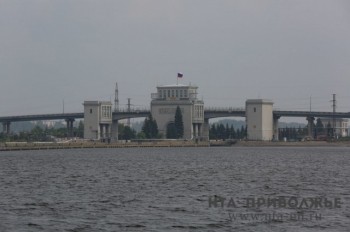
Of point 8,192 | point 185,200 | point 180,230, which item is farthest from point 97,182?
point 180,230

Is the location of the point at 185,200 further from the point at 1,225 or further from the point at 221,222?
the point at 1,225

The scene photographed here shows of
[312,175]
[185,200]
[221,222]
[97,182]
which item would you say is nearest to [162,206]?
[185,200]

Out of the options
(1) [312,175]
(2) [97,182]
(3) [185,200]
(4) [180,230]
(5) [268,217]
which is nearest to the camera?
(4) [180,230]

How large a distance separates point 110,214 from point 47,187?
648 inches

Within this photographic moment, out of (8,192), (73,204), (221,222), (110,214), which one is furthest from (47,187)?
(221,222)

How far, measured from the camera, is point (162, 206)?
45094 millimetres

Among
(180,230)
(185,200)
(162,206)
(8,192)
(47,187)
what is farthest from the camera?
(47,187)

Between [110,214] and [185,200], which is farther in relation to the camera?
[185,200]

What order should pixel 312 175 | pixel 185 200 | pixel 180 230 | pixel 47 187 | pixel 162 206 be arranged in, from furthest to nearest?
pixel 312 175
pixel 47 187
pixel 185 200
pixel 162 206
pixel 180 230

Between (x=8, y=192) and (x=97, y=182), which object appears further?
(x=97, y=182)

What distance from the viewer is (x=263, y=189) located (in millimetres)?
55500

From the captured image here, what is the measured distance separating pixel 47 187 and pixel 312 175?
2485cm

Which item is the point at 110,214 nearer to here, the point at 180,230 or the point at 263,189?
the point at 180,230

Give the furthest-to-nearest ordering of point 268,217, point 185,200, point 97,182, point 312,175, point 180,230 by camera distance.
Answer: point 312,175 < point 97,182 < point 185,200 < point 268,217 < point 180,230
